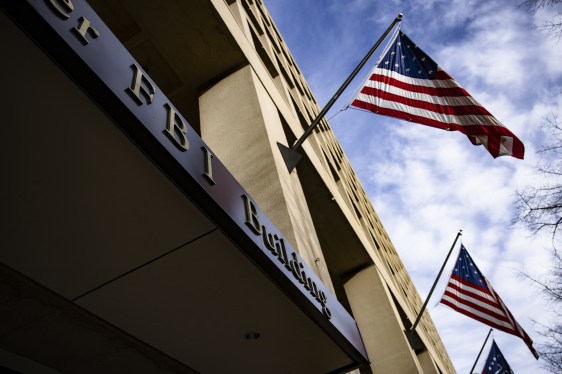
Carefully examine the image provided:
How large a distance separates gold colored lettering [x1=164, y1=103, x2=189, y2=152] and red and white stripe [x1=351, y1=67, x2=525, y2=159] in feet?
14.9

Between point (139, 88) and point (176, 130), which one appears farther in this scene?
point (176, 130)

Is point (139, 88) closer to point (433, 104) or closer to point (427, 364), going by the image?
point (433, 104)

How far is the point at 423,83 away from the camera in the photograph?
286 inches

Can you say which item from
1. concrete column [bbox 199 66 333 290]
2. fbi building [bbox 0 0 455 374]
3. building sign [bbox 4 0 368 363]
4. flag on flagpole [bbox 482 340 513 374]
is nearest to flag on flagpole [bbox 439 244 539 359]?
flag on flagpole [bbox 482 340 513 374]

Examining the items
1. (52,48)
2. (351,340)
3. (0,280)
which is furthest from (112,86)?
(351,340)

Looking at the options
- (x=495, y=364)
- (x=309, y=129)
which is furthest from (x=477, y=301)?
(x=309, y=129)

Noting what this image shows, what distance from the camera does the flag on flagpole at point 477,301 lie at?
34.3ft

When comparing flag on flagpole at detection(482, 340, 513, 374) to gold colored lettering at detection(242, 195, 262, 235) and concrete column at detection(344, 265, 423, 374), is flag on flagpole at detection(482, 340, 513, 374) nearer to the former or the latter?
concrete column at detection(344, 265, 423, 374)

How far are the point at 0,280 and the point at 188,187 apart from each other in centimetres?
158

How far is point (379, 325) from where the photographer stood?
11.5 meters

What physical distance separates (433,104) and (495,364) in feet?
45.2

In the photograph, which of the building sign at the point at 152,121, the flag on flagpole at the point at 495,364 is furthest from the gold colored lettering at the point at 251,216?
the flag on flagpole at the point at 495,364

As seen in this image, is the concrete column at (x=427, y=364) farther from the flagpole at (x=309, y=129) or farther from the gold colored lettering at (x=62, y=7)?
the gold colored lettering at (x=62, y=7)

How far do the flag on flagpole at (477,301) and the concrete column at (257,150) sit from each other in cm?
627
